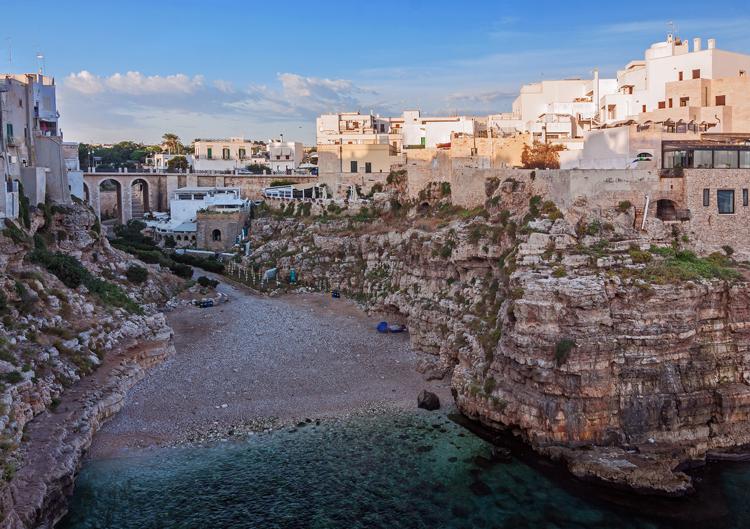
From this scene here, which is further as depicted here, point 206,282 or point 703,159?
point 206,282

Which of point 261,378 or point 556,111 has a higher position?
point 556,111

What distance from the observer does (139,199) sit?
290 ft

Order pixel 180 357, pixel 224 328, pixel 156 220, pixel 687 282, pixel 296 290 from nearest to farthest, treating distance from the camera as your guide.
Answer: pixel 687 282, pixel 180 357, pixel 224 328, pixel 296 290, pixel 156 220

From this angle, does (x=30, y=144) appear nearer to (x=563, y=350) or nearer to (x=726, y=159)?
(x=563, y=350)

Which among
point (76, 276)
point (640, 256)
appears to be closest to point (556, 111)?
point (640, 256)

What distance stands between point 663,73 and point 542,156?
936 cm

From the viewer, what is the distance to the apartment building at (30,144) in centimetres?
3594

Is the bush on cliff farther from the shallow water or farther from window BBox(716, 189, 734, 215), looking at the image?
window BBox(716, 189, 734, 215)

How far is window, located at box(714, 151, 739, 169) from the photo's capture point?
3070cm

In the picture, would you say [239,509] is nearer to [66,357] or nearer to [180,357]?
[66,357]

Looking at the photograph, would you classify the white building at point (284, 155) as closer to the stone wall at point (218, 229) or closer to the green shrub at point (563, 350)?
the stone wall at point (218, 229)

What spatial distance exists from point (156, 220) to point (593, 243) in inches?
1833

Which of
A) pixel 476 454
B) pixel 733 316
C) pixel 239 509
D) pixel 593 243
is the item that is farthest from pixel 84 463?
pixel 733 316

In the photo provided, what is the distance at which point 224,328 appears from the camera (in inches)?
1535
